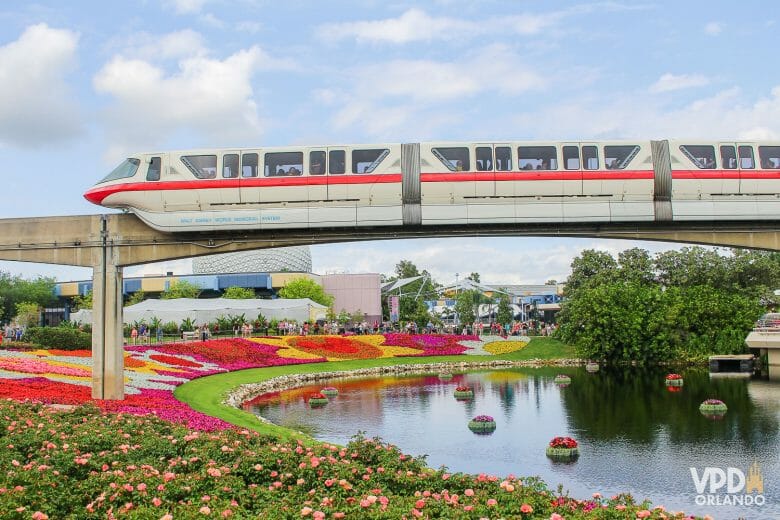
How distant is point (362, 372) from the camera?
51219mm

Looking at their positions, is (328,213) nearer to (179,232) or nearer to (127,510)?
(179,232)

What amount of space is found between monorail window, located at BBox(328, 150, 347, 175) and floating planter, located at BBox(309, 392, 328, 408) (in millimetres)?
13426

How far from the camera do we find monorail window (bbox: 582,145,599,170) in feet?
83.4

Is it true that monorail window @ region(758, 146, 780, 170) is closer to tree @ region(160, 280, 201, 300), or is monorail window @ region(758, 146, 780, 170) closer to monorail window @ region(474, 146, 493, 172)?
monorail window @ region(474, 146, 493, 172)

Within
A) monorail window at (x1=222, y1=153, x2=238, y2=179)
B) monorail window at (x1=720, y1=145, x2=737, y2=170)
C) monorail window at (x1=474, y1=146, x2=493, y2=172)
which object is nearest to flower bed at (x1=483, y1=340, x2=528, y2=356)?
monorail window at (x1=720, y1=145, x2=737, y2=170)

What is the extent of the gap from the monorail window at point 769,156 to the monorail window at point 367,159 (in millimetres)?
13086

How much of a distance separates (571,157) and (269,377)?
991 inches

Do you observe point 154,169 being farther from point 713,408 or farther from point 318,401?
point 713,408

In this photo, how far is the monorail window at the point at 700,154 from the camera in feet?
83.6

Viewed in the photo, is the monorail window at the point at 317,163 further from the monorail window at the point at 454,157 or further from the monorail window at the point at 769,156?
the monorail window at the point at 769,156

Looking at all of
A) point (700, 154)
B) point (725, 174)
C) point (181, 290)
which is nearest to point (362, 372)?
point (700, 154)

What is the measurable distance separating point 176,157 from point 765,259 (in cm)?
5452

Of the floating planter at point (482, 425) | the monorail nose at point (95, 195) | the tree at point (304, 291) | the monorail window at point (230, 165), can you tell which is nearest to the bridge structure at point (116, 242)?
the monorail nose at point (95, 195)

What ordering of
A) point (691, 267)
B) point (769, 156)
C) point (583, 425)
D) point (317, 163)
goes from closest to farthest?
point (317, 163), point (769, 156), point (583, 425), point (691, 267)
